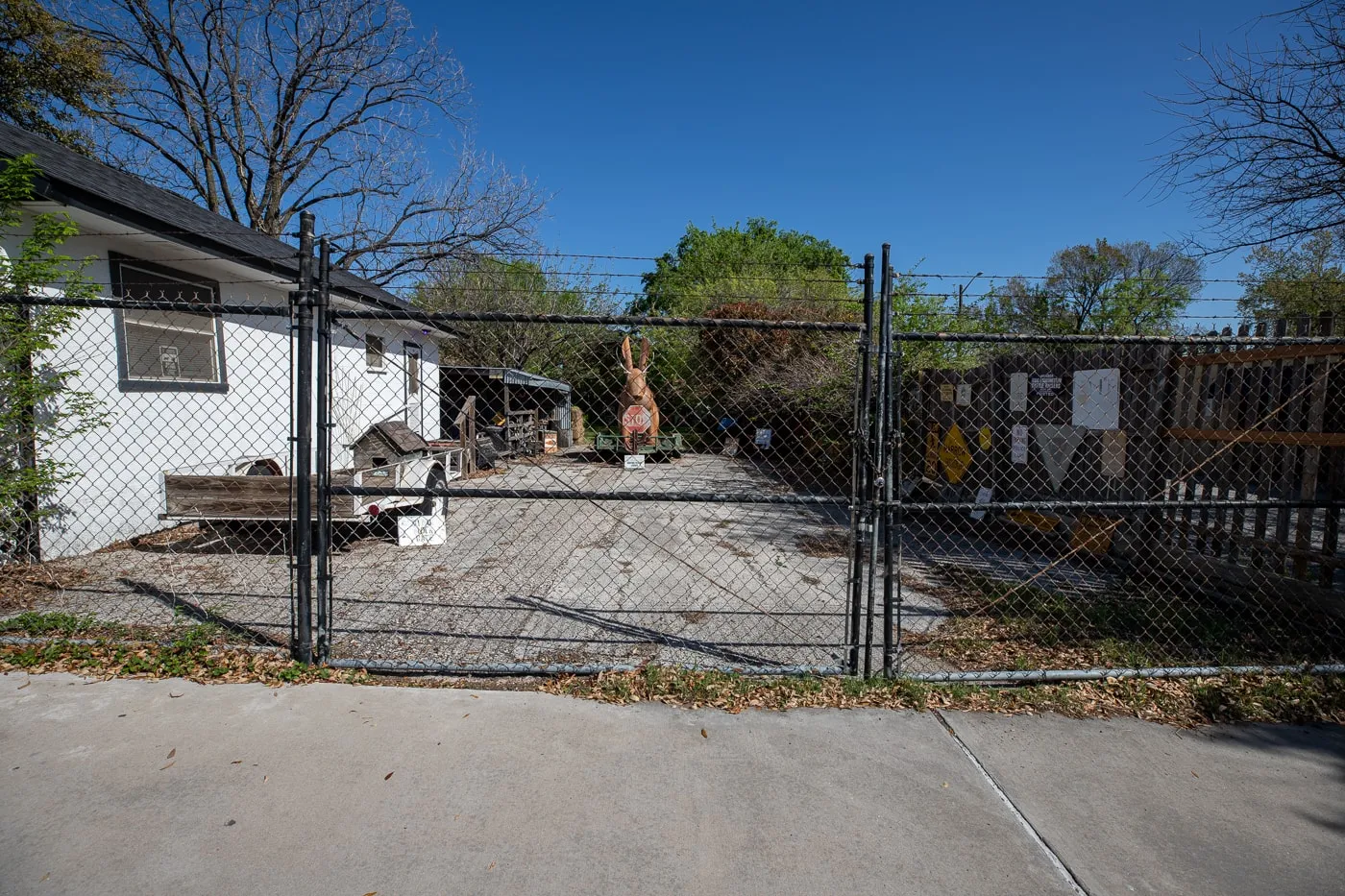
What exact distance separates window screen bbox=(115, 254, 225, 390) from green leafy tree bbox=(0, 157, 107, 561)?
→ 1.20m

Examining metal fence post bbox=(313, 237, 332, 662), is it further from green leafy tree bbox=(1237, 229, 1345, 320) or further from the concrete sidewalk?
green leafy tree bbox=(1237, 229, 1345, 320)

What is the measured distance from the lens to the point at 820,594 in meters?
5.66

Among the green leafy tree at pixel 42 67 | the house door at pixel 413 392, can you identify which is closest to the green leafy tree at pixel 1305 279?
the house door at pixel 413 392

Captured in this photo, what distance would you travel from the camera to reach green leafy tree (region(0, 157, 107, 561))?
16.3 feet

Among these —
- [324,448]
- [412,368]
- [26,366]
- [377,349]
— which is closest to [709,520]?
[324,448]

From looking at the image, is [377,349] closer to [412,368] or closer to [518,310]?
[412,368]

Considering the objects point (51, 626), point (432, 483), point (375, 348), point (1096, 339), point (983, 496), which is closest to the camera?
point (1096, 339)

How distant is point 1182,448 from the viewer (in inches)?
222

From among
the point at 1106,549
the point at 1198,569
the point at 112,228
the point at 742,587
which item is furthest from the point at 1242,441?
the point at 112,228

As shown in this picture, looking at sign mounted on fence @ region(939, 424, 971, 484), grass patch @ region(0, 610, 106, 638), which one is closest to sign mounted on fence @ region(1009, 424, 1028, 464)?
sign mounted on fence @ region(939, 424, 971, 484)

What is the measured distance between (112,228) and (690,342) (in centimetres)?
1499

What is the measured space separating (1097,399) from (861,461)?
14.2 ft

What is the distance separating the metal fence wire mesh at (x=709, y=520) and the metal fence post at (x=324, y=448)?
0.02 metres

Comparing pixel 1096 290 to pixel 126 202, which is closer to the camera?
pixel 126 202
